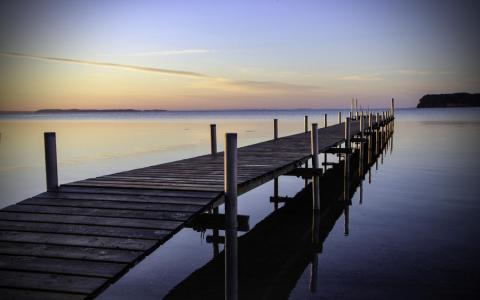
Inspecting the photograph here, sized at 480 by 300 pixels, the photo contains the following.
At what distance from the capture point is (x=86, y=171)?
70.6 ft

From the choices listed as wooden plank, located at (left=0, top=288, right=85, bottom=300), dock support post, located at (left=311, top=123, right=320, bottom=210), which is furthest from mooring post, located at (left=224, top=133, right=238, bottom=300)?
dock support post, located at (left=311, top=123, right=320, bottom=210)

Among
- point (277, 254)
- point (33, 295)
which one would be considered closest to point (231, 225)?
point (33, 295)

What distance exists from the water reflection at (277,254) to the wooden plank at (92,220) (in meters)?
1.99

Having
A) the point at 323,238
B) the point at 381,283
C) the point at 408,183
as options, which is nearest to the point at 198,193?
the point at 381,283

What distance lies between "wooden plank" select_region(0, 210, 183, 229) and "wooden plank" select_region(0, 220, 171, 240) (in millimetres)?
94

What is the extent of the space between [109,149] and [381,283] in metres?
28.4

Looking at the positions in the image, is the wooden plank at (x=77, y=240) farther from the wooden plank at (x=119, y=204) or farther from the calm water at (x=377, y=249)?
the calm water at (x=377, y=249)

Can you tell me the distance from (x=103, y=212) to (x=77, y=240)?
3.04ft

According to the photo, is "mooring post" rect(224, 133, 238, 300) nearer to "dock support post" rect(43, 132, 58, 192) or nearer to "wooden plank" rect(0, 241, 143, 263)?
"wooden plank" rect(0, 241, 143, 263)

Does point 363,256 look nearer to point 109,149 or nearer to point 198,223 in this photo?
point 198,223

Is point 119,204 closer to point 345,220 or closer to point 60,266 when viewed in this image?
point 60,266

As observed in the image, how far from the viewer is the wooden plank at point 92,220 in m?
4.70

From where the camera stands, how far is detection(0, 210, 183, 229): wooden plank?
4703mm

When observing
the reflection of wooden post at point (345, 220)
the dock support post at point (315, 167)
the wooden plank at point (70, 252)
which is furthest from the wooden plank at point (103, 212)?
the dock support post at point (315, 167)
